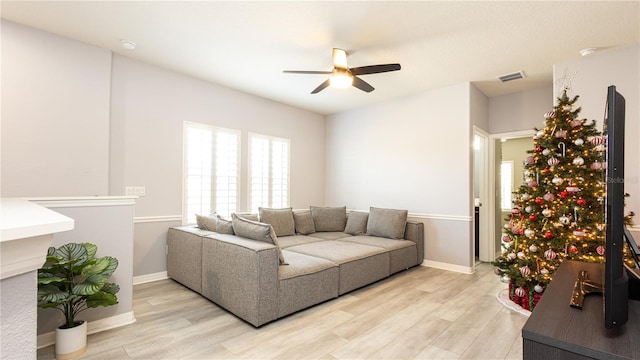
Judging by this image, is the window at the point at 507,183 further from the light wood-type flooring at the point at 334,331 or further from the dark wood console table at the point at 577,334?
the dark wood console table at the point at 577,334

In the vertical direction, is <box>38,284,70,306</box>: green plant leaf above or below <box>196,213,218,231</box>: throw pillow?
below

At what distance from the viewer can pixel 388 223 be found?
15.5 feet

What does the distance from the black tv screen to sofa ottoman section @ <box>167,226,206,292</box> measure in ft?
10.9

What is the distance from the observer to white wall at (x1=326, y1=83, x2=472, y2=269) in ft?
14.8

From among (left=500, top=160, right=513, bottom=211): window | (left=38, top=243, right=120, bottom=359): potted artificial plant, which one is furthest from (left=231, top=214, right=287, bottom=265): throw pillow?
(left=500, top=160, right=513, bottom=211): window

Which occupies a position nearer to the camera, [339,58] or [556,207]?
[556,207]

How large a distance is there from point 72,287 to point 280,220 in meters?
2.90

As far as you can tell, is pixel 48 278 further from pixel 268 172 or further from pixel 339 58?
pixel 268 172

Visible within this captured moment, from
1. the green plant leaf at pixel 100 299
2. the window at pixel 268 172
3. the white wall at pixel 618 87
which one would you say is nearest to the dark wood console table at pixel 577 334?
the green plant leaf at pixel 100 299

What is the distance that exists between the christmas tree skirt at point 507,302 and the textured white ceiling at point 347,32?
279cm

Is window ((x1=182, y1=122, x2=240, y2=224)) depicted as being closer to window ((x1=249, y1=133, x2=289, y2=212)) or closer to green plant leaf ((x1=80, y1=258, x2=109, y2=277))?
window ((x1=249, y1=133, x2=289, y2=212))

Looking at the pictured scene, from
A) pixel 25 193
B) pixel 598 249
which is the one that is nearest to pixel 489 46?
pixel 598 249

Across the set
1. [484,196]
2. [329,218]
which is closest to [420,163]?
[484,196]

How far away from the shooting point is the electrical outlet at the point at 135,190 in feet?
12.3
